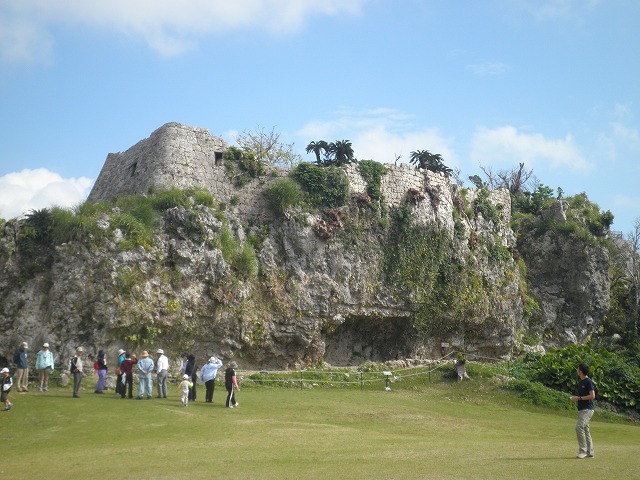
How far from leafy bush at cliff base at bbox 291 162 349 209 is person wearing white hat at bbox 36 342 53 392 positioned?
13.8 metres

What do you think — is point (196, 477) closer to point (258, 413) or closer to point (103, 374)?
point (258, 413)

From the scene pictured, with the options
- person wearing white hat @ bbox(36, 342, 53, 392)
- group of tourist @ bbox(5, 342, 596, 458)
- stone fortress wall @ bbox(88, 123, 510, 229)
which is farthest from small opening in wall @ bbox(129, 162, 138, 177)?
person wearing white hat @ bbox(36, 342, 53, 392)

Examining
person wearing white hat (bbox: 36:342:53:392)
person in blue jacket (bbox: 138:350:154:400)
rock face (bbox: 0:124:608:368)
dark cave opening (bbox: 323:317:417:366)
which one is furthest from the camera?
dark cave opening (bbox: 323:317:417:366)

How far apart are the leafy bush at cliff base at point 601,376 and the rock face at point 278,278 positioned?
5.99 metres

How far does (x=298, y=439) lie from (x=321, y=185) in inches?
687

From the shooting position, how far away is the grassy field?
465 inches

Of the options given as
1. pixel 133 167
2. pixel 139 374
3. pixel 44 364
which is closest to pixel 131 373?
pixel 139 374

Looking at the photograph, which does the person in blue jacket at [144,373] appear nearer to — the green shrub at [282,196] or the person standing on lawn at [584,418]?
the green shrub at [282,196]

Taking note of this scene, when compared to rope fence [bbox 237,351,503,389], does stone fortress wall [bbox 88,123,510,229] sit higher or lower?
higher

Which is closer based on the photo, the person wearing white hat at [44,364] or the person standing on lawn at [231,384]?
the person standing on lawn at [231,384]

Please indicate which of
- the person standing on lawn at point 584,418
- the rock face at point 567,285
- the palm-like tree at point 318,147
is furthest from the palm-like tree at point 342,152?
the person standing on lawn at point 584,418

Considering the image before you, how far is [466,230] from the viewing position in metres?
35.3

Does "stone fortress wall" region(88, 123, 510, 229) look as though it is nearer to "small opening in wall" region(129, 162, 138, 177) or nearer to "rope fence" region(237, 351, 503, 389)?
"small opening in wall" region(129, 162, 138, 177)

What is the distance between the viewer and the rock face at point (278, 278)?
968 inches
